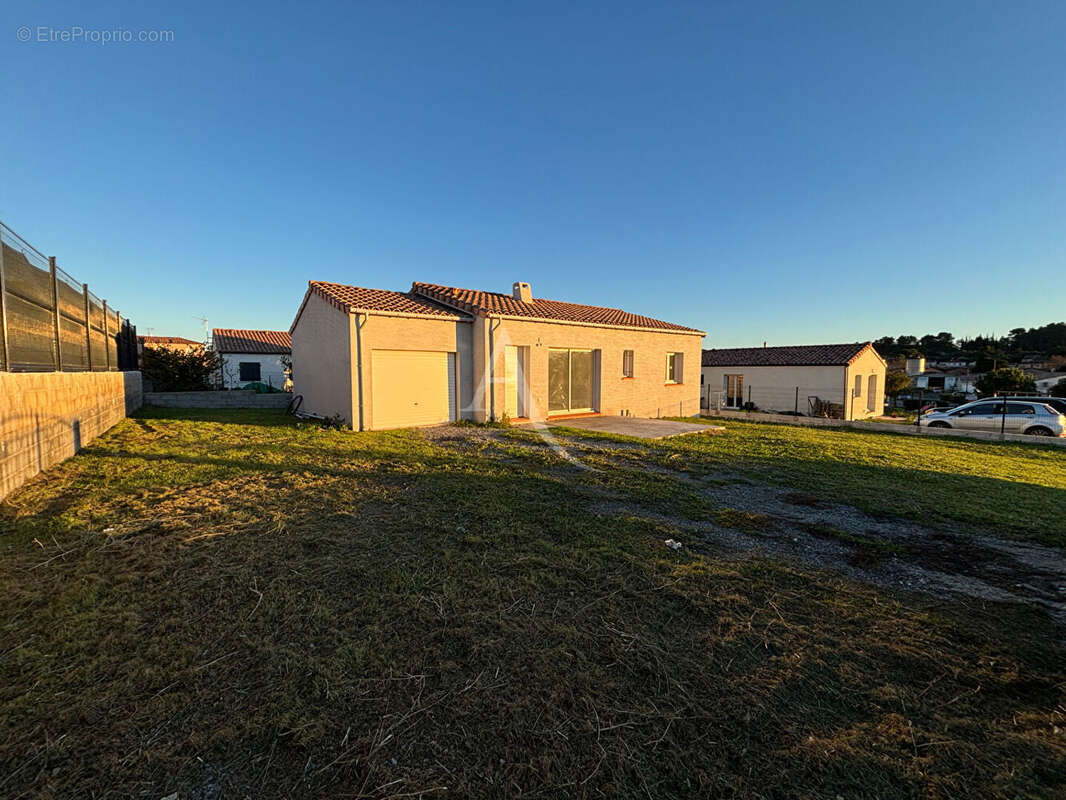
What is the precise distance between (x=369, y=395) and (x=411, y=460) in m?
4.26

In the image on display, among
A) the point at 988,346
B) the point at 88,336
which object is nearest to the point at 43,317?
the point at 88,336

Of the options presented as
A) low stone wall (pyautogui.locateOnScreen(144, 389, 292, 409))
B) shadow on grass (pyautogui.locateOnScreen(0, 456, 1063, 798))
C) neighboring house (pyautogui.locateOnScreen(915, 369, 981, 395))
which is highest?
neighboring house (pyautogui.locateOnScreen(915, 369, 981, 395))

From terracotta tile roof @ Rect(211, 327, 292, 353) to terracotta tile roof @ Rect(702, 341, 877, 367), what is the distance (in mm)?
28869

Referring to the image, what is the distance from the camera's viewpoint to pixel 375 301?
41.6ft

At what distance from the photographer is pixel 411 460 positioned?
828 cm

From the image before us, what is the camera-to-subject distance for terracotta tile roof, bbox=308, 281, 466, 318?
11.8 m

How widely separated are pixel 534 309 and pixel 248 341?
83.1 feet

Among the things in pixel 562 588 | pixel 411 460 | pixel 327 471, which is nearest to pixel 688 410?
pixel 411 460

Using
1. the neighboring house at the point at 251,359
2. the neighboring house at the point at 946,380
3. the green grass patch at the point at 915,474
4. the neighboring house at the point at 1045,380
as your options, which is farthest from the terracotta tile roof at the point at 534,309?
the neighboring house at the point at 946,380

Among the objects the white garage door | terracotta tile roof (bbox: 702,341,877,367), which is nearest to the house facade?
terracotta tile roof (bbox: 702,341,877,367)

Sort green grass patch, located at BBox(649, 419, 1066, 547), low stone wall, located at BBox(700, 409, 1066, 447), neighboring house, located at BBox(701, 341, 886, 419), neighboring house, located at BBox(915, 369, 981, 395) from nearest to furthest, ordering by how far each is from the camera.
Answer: green grass patch, located at BBox(649, 419, 1066, 547) → low stone wall, located at BBox(700, 409, 1066, 447) → neighboring house, located at BBox(701, 341, 886, 419) → neighboring house, located at BBox(915, 369, 981, 395)

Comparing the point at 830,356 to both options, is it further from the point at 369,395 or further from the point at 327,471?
the point at 327,471

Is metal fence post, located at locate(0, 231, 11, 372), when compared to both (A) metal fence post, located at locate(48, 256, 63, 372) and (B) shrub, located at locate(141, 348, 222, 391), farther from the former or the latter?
(B) shrub, located at locate(141, 348, 222, 391)

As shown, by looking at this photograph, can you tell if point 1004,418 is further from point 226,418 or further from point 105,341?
point 105,341
